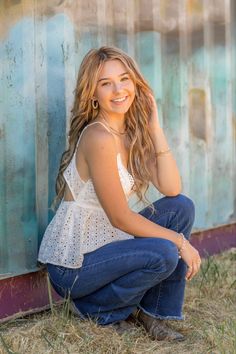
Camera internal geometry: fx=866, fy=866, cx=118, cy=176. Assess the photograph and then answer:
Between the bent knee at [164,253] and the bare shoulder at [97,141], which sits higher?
the bare shoulder at [97,141]

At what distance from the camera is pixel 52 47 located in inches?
162

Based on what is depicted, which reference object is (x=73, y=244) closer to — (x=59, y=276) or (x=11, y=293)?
(x=59, y=276)

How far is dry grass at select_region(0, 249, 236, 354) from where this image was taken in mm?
3627

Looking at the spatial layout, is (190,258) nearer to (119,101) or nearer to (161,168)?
(161,168)

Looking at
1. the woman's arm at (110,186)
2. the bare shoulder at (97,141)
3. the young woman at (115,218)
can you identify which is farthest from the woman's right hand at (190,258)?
the bare shoulder at (97,141)

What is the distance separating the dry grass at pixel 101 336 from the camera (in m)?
3.63

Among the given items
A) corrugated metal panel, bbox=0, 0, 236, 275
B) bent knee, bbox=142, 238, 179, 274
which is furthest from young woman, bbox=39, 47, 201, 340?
corrugated metal panel, bbox=0, 0, 236, 275

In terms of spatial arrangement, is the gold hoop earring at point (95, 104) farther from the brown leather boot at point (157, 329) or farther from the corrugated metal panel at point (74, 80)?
the brown leather boot at point (157, 329)

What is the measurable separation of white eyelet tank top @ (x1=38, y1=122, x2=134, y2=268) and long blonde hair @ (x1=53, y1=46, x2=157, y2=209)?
0.09 metres

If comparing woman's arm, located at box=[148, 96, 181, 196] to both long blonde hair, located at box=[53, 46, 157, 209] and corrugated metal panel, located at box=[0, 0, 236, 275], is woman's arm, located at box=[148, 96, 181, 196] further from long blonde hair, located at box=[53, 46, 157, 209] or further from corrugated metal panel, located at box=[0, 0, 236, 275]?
corrugated metal panel, located at box=[0, 0, 236, 275]

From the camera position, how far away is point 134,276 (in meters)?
3.73

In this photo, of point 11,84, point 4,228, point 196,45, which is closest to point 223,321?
point 4,228

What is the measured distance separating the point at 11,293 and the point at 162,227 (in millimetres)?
779

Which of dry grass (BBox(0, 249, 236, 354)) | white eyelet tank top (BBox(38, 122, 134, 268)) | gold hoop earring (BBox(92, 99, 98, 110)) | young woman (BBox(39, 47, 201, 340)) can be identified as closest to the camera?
dry grass (BBox(0, 249, 236, 354))
